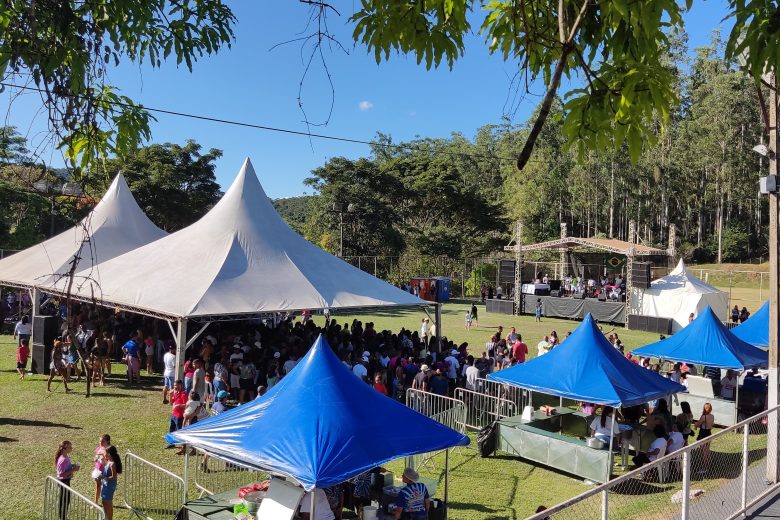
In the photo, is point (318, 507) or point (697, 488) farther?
point (697, 488)

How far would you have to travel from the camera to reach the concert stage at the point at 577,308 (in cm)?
3016

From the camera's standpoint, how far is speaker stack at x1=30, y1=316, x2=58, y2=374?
50.2 ft

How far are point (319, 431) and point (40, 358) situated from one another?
11.8 metres

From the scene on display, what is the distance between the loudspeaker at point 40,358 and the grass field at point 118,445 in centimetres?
34

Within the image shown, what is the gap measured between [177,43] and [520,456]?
8863 mm

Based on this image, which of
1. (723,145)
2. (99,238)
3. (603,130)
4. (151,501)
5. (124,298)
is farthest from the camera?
(723,145)

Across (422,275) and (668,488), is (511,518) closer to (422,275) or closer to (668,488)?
(668,488)

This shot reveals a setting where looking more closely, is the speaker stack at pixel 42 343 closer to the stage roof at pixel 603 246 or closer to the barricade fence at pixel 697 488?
the barricade fence at pixel 697 488

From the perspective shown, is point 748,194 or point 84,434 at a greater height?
point 748,194

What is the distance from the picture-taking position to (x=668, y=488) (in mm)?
8070

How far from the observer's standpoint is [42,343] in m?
15.3

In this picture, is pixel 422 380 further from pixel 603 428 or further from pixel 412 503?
pixel 412 503

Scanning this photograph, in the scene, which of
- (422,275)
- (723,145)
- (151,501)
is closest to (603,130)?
(151,501)

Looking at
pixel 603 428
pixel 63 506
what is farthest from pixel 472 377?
pixel 63 506
